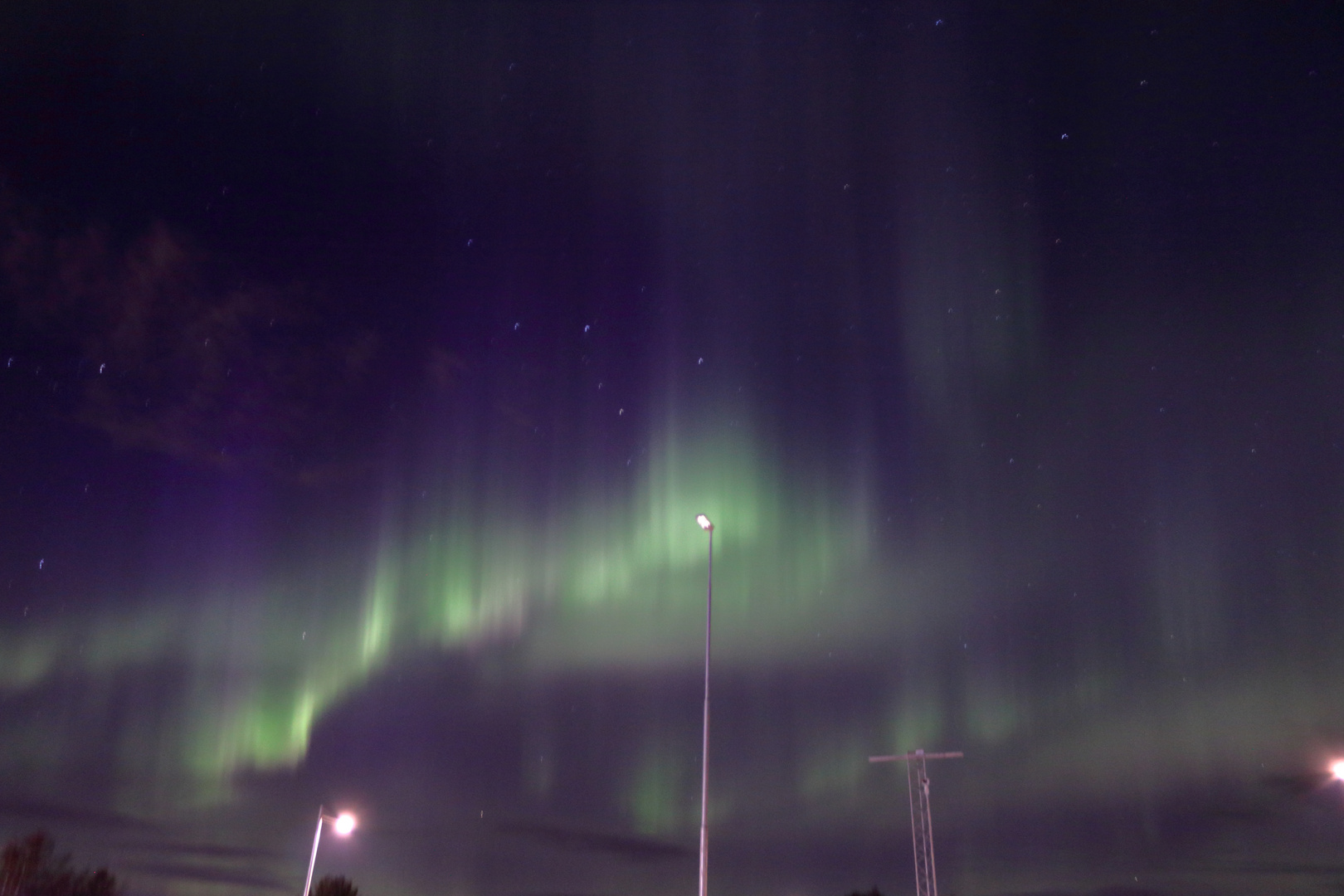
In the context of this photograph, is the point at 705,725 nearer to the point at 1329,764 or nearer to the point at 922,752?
the point at 1329,764

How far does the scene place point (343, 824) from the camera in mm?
26984

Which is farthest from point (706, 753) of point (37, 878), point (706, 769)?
point (37, 878)

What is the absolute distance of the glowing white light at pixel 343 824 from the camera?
26844 mm

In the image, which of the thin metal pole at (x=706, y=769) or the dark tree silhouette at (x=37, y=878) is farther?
the dark tree silhouette at (x=37, y=878)

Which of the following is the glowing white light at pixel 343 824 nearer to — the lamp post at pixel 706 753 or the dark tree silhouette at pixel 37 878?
the lamp post at pixel 706 753

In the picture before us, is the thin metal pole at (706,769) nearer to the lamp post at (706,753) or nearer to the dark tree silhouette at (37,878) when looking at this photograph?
the lamp post at (706,753)

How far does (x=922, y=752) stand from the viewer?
7325 centimetres

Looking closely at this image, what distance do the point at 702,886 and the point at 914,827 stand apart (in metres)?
56.5

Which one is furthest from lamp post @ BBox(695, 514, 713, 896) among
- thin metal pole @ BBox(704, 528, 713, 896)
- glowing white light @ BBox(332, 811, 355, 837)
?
glowing white light @ BBox(332, 811, 355, 837)

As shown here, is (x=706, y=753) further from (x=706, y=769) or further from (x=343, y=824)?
(x=343, y=824)

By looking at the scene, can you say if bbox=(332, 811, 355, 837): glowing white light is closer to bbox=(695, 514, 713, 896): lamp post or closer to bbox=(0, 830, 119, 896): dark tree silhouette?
bbox=(695, 514, 713, 896): lamp post

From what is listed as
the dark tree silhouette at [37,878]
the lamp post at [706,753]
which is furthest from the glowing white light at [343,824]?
the dark tree silhouette at [37,878]

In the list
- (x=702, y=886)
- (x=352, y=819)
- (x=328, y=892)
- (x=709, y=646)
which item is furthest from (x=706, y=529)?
(x=328, y=892)

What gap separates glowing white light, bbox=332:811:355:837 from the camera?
88.1 ft
